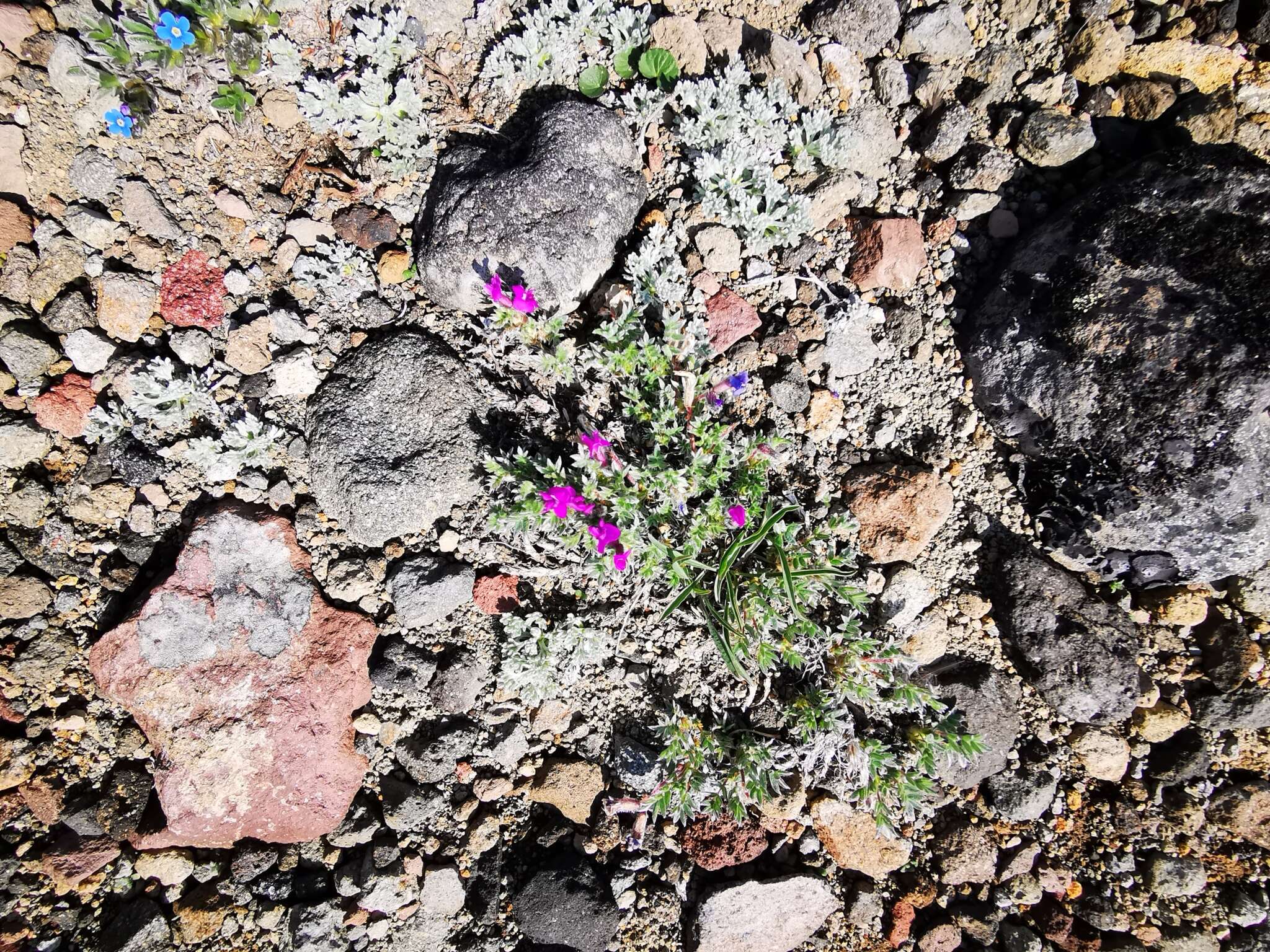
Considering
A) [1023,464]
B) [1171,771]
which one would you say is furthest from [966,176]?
[1171,771]

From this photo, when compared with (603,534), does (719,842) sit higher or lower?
lower

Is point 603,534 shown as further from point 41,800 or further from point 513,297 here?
point 41,800

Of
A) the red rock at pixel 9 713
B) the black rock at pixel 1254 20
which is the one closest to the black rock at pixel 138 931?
the red rock at pixel 9 713

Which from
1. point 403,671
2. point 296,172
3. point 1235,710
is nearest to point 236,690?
point 403,671

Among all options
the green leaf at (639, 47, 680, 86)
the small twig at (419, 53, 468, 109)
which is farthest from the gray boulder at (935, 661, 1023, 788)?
the small twig at (419, 53, 468, 109)

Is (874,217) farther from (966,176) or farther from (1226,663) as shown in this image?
(1226,663)

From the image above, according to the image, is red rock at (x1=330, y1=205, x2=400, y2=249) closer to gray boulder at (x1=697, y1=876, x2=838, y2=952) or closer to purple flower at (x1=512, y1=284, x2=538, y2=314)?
purple flower at (x1=512, y1=284, x2=538, y2=314)
